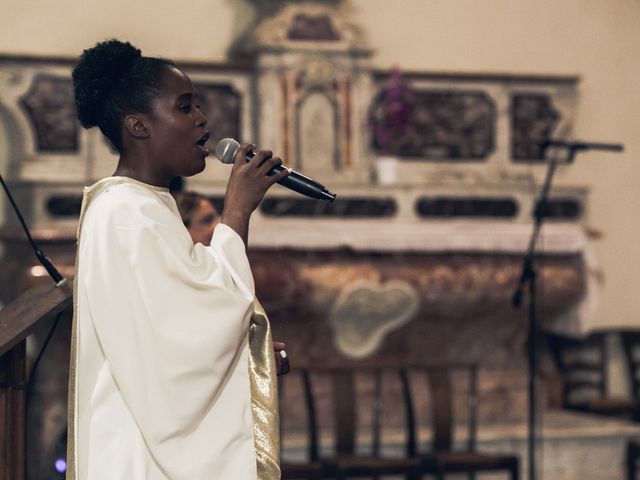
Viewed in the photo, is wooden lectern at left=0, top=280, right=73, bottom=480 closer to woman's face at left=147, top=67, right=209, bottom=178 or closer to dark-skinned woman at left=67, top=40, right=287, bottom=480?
dark-skinned woman at left=67, top=40, right=287, bottom=480

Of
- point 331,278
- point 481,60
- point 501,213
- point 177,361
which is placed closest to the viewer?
point 177,361

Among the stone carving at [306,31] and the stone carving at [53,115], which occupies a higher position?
the stone carving at [306,31]

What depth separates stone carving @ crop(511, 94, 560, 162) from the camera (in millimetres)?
8078

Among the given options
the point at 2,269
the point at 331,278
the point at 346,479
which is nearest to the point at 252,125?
the point at 331,278

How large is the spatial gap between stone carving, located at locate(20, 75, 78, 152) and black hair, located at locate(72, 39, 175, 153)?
4963 mm

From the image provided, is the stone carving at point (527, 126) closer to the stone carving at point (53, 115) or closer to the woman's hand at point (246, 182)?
the stone carving at point (53, 115)

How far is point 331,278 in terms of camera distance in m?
6.96

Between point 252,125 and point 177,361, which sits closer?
point 177,361

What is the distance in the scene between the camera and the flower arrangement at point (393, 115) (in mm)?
7602

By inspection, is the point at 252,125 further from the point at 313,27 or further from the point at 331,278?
the point at 331,278

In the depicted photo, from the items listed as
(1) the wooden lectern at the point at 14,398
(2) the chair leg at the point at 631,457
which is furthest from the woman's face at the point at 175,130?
(2) the chair leg at the point at 631,457

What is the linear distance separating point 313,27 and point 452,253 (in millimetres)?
1738

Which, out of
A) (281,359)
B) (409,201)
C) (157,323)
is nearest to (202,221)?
(281,359)

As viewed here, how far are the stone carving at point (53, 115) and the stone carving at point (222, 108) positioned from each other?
33.6 inches
